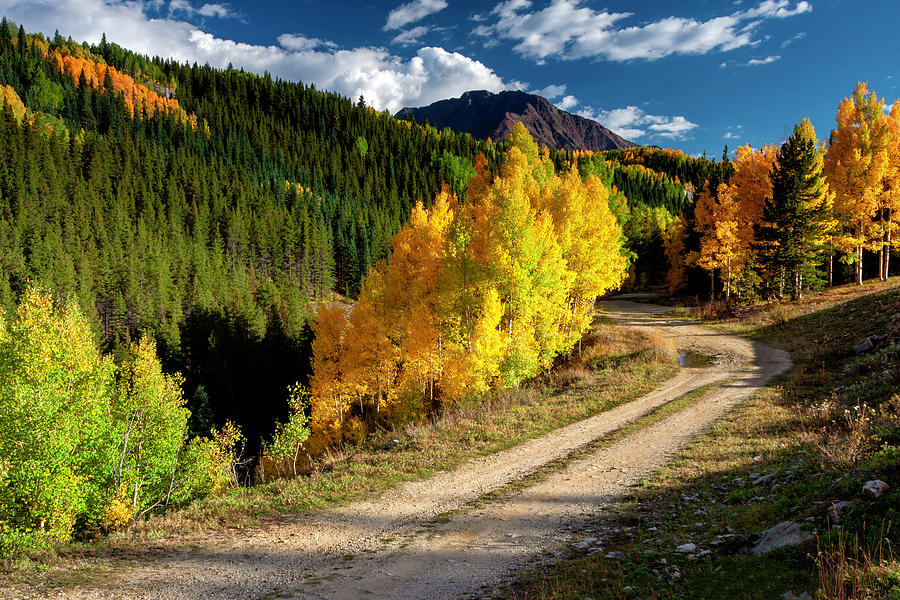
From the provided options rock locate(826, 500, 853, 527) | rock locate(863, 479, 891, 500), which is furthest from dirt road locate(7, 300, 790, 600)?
rock locate(863, 479, 891, 500)

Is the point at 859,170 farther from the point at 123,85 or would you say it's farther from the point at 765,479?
the point at 123,85

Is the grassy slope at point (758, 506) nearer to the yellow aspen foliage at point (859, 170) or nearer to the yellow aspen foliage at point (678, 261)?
the yellow aspen foliage at point (859, 170)

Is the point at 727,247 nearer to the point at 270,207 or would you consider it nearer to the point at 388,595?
the point at 388,595

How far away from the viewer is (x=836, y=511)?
6.47 m

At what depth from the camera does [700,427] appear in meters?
16.9

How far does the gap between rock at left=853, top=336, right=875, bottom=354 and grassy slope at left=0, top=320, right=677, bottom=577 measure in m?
8.67

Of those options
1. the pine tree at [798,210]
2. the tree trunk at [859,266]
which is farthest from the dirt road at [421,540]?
the tree trunk at [859,266]

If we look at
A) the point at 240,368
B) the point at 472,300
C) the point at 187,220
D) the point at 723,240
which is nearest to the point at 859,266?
the point at 723,240

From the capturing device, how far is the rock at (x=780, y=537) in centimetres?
636

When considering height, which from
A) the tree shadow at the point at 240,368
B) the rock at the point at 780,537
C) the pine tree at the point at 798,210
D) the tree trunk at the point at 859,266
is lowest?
the tree shadow at the point at 240,368

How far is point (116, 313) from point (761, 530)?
90471 mm

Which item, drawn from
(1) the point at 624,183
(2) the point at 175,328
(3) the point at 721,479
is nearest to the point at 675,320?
(3) the point at 721,479

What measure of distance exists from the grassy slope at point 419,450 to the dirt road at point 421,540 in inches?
36.7

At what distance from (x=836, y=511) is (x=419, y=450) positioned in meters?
12.6
